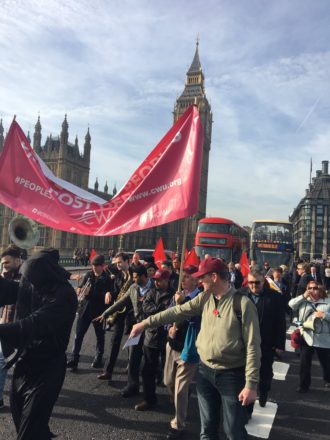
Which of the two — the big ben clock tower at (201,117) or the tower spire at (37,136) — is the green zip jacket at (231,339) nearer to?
the tower spire at (37,136)

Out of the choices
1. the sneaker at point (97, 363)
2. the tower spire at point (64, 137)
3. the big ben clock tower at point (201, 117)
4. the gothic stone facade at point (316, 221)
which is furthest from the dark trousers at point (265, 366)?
the gothic stone facade at point (316, 221)

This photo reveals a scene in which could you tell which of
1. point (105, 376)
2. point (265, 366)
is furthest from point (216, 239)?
point (265, 366)

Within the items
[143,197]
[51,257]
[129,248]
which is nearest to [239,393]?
A: [51,257]

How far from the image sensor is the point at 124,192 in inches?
209

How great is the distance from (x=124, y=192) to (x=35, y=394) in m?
3.03

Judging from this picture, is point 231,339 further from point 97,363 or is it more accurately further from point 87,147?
point 87,147

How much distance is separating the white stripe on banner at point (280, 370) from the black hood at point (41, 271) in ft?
17.1

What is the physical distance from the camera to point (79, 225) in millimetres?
5160

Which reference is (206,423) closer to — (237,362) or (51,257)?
(237,362)

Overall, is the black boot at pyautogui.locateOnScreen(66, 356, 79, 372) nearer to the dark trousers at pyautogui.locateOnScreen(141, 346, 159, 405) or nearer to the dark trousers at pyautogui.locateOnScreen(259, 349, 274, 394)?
the dark trousers at pyautogui.locateOnScreen(141, 346, 159, 405)

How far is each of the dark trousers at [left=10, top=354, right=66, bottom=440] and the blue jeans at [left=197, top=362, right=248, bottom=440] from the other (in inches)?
47.0

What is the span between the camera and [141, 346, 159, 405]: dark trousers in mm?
4930

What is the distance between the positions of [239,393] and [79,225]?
3050 millimetres

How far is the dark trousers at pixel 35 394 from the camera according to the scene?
9.04 feet
